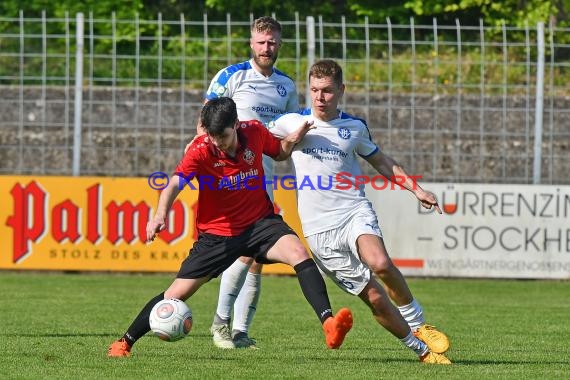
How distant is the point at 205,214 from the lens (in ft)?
27.5

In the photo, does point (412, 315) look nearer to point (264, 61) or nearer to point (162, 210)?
point (162, 210)

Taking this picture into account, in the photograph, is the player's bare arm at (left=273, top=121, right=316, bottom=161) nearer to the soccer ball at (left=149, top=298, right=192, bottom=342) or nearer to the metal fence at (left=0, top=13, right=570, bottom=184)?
the soccer ball at (left=149, top=298, right=192, bottom=342)

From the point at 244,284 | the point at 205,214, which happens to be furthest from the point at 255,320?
the point at 205,214

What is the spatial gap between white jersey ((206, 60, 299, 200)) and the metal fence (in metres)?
6.16

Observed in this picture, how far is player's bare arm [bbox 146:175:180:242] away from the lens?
24.8 ft

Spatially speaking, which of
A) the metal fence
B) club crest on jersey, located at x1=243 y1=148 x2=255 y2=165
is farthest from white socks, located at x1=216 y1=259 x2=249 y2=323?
the metal fence

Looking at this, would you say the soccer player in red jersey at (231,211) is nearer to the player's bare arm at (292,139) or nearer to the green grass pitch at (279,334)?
the player's bare arm at (292,139)

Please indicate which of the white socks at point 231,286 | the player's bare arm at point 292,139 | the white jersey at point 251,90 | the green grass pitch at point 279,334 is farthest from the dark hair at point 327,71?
the white socks at point 231,286

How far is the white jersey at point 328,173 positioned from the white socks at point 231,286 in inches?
48.6

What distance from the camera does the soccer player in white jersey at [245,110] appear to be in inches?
378

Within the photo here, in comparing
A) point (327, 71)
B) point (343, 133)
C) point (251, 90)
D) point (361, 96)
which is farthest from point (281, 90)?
point (361, 96)

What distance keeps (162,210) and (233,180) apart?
669mm

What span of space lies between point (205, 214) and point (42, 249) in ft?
27.3

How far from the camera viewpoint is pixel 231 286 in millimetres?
9664
